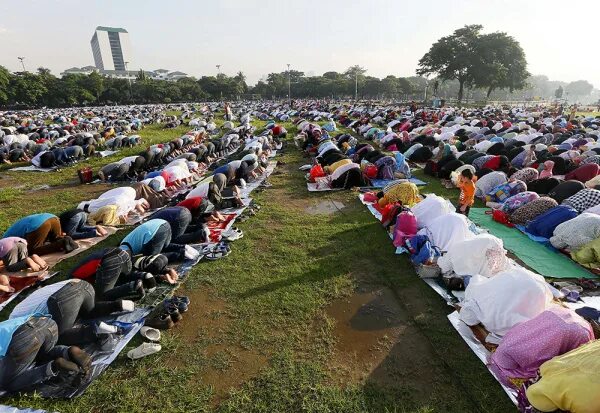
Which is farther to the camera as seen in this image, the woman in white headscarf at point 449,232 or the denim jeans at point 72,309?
the woman in white headscarf at point 449,232

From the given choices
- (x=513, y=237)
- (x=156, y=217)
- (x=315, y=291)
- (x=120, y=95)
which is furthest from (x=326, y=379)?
(x=120, y=95)

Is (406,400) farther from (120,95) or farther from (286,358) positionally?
(120,95)

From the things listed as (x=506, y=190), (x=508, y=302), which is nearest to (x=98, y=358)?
(x=508, y=302)

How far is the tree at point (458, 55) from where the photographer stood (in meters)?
47.6

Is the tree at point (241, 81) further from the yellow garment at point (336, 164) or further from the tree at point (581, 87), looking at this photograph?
the tree at point (581, 87)

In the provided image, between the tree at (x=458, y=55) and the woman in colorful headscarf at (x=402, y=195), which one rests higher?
the tree at (x=458, y=55)

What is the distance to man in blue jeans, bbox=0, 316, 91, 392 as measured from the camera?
130 inches

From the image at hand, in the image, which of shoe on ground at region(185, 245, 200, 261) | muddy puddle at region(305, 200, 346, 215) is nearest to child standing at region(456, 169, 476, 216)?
muddy puddle at region(305, 200, 346, 215)

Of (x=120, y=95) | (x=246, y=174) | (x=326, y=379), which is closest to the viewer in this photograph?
(x=326, y=379)

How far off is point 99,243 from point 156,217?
166 cm

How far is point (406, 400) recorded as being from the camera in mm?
3340

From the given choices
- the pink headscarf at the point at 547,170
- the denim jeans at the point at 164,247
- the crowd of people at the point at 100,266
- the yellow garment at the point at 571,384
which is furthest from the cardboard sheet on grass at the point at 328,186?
the yellow garment at the point at 571,384

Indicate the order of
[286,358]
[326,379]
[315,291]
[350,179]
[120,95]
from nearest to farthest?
[326,379]
[286,358]
[315,291]
[350,179]
[120,95]

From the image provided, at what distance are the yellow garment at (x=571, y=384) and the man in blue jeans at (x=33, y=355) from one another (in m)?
4.31
